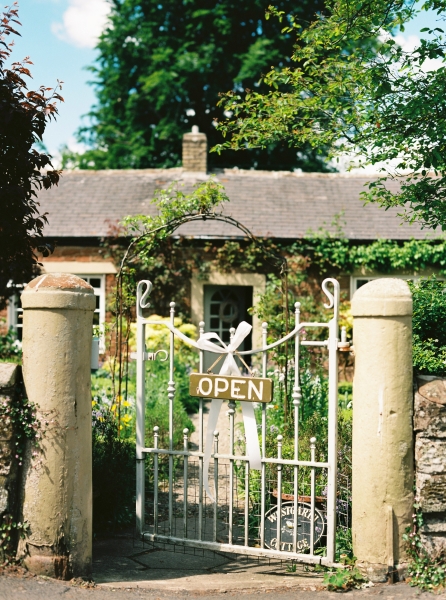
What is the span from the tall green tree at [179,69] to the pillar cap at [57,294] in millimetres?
16050

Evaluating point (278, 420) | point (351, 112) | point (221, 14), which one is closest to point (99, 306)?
point (278, 420)

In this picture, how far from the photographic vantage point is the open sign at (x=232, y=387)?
4227 millimetres

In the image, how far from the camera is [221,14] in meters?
19.5

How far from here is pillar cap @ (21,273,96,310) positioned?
3.96 meters

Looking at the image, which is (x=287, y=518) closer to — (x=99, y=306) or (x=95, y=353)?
(x=95, y=353)

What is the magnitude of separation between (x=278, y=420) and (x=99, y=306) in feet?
23.4

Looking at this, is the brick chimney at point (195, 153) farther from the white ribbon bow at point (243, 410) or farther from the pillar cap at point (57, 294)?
the pillar cap at point (57, 294)

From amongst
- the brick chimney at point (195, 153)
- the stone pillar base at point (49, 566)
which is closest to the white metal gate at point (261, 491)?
the stone pillar base at point (49, 566)

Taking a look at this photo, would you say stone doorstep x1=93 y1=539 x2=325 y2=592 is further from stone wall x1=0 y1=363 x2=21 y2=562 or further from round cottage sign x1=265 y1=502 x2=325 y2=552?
stone wall x1=0 y1=363 x2=21 y2=562

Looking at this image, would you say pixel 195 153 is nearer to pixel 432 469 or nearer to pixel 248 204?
pixel 248 204

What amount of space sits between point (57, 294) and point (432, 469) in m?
2.47

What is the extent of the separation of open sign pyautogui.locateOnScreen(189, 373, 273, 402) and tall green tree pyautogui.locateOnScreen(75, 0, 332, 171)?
15.7 m

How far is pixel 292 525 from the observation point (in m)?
A: 4.46

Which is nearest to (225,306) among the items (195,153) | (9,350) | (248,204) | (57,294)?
(248,204)
